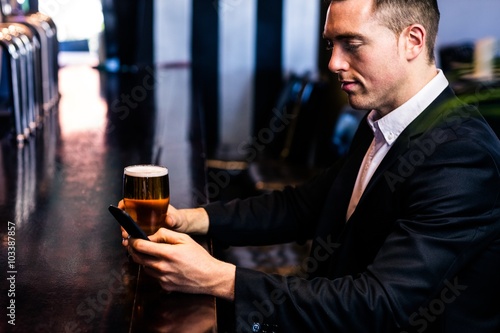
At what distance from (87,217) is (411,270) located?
0.74 metres

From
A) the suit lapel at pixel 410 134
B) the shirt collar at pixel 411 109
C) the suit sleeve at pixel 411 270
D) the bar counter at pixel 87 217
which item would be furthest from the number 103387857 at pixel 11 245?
the shirt collar at pixel 411 109

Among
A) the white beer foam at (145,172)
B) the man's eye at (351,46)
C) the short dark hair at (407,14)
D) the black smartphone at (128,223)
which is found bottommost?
the black smartphone at (128,223)

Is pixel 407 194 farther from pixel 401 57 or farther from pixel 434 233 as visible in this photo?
pixel 401 57

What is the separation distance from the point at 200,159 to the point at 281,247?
1.03 m

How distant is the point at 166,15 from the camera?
549 cm

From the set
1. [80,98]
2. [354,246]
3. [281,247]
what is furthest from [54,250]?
[80,98]

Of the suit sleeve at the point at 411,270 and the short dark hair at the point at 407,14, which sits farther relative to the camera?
the short dark hair at the point at 407,14

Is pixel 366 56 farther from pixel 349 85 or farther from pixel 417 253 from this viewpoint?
pixel 417 253

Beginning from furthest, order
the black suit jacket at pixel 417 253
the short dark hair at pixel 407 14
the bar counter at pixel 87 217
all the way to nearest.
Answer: the short dark hair at pixel 407 14 → the black suit jacket at pixel 417 253 → the bar counter at pixel 87 217

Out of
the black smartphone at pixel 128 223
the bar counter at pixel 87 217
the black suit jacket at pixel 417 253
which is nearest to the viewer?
the bar counter at pixel 87 217

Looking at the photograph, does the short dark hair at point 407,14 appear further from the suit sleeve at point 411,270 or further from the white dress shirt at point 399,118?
the suit sleeve at point 411,270

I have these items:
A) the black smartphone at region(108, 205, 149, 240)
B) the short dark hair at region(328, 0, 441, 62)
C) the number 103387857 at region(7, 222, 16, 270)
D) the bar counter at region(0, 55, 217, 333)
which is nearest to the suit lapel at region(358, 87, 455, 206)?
the short dark hair at region(328, 0, 441, 62)

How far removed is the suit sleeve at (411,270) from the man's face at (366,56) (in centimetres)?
23

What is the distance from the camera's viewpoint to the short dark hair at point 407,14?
1573 mm
